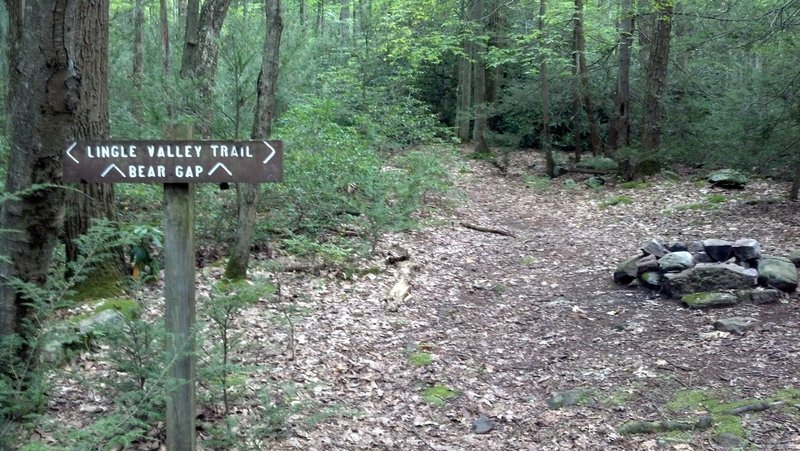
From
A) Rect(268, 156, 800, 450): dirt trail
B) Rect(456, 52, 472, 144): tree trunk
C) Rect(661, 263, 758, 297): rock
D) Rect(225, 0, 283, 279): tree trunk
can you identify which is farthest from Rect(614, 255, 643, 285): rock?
Rect(456, 52, 472, 144): tree trunk

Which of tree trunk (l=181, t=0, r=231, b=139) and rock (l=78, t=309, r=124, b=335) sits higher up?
tree trunk (l=181, t=0, r=231, b=139)

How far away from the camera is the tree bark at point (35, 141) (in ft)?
13.4

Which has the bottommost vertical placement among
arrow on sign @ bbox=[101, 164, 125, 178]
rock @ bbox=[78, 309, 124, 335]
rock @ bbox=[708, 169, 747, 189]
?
rock @ bbox=[78, 309, 124, 335]

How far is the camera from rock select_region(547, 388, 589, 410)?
6.12 meters

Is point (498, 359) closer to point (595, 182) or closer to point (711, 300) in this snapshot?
point (711, 300)

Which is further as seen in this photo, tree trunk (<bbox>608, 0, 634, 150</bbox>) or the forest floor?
tree trunk (<bbox>608, 0, 634, 150</bbox>)

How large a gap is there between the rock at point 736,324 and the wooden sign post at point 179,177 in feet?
18.1

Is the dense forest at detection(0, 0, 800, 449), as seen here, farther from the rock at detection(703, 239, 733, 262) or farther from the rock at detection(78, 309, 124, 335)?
the rock at detection(703, 239, 733, 262)

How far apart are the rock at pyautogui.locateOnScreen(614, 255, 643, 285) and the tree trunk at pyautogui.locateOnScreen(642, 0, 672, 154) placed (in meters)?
9.25

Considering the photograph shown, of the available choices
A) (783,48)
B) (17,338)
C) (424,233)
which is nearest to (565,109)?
(783,48)

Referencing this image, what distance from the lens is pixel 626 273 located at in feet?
31.3

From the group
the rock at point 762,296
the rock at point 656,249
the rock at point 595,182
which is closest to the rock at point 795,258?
the rock at point 762,296

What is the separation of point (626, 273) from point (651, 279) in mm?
450

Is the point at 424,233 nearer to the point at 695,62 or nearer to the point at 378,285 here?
the point at 378,285
